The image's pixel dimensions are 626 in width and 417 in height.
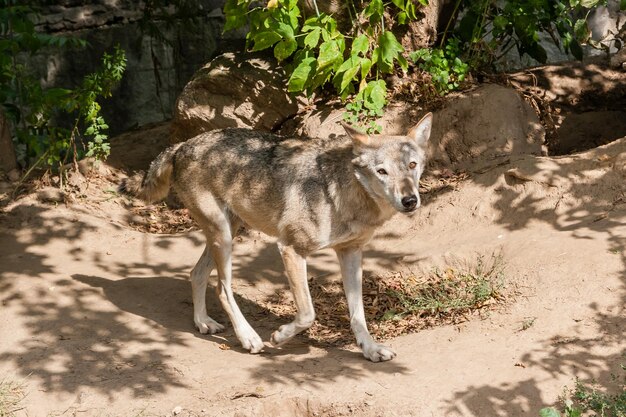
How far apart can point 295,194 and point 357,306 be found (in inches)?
44.5

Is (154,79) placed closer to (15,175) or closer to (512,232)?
(15,175)

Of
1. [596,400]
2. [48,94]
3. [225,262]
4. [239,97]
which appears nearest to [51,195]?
[48,94]

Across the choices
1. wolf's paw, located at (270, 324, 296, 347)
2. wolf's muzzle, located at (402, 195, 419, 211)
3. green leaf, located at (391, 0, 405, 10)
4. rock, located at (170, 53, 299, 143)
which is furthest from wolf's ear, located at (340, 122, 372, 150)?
rock, located at (170, 53, 299, 143)

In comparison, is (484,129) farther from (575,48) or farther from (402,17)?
(575,48)

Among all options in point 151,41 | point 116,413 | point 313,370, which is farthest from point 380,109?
point 151,41

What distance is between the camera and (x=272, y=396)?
6.46 meters

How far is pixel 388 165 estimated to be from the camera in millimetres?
6945

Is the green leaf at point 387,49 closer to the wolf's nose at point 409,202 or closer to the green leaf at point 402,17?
the green leaf at point 402,17

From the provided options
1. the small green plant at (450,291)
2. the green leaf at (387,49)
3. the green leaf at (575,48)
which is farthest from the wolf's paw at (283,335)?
the green leaf at (575,48)

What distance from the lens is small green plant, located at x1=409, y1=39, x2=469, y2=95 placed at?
10055 mm

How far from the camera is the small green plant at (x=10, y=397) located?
6.51 m

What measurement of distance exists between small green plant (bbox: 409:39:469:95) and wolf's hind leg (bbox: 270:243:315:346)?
3.75m

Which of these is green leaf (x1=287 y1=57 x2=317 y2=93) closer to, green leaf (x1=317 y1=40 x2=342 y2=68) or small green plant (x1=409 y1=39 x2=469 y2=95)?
green leaf (x1=317 y1=40 x2=342 y2=68)

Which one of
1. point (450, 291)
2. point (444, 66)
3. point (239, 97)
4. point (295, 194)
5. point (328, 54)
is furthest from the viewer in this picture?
point (239, 97)
